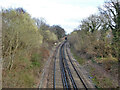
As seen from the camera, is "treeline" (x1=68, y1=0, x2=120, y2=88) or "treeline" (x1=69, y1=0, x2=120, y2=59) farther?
"treeline" (x1=69, y1=0, x2=120, y2=59)

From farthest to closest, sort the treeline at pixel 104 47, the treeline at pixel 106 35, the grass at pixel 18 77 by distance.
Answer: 1. the treeline at pixel 106 35
2. the treeline at pixel 104 47
3. the grass at pixel 18 77

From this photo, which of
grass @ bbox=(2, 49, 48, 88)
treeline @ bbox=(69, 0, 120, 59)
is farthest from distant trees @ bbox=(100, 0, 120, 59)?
grass @ bbox=(2, 49, 48, 88)

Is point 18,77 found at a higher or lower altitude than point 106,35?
lower

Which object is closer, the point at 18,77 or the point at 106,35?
the point at 18,77

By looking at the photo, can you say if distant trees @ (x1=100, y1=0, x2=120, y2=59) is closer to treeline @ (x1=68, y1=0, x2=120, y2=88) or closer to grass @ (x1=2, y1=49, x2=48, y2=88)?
treeline @ (x1=68, y1=0, x2=120, y2=88)

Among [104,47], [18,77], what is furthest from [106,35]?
[18,77]

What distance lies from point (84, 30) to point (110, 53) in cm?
1276

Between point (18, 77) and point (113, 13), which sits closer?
point (18, 77)

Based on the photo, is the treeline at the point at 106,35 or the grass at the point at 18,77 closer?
the grass at the point at 18,77

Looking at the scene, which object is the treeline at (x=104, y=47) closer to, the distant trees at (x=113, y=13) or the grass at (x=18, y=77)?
the distant trees at (x=113, y=13)

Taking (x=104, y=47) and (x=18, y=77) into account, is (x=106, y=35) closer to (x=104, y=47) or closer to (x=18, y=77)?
(x=104, y=47)

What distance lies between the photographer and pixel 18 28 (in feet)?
34.1

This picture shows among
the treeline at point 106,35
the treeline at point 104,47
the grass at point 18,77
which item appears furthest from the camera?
the treeline at point 106,35

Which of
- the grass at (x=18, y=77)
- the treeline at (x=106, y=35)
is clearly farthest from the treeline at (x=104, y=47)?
the grass at (x=18, y=77)
